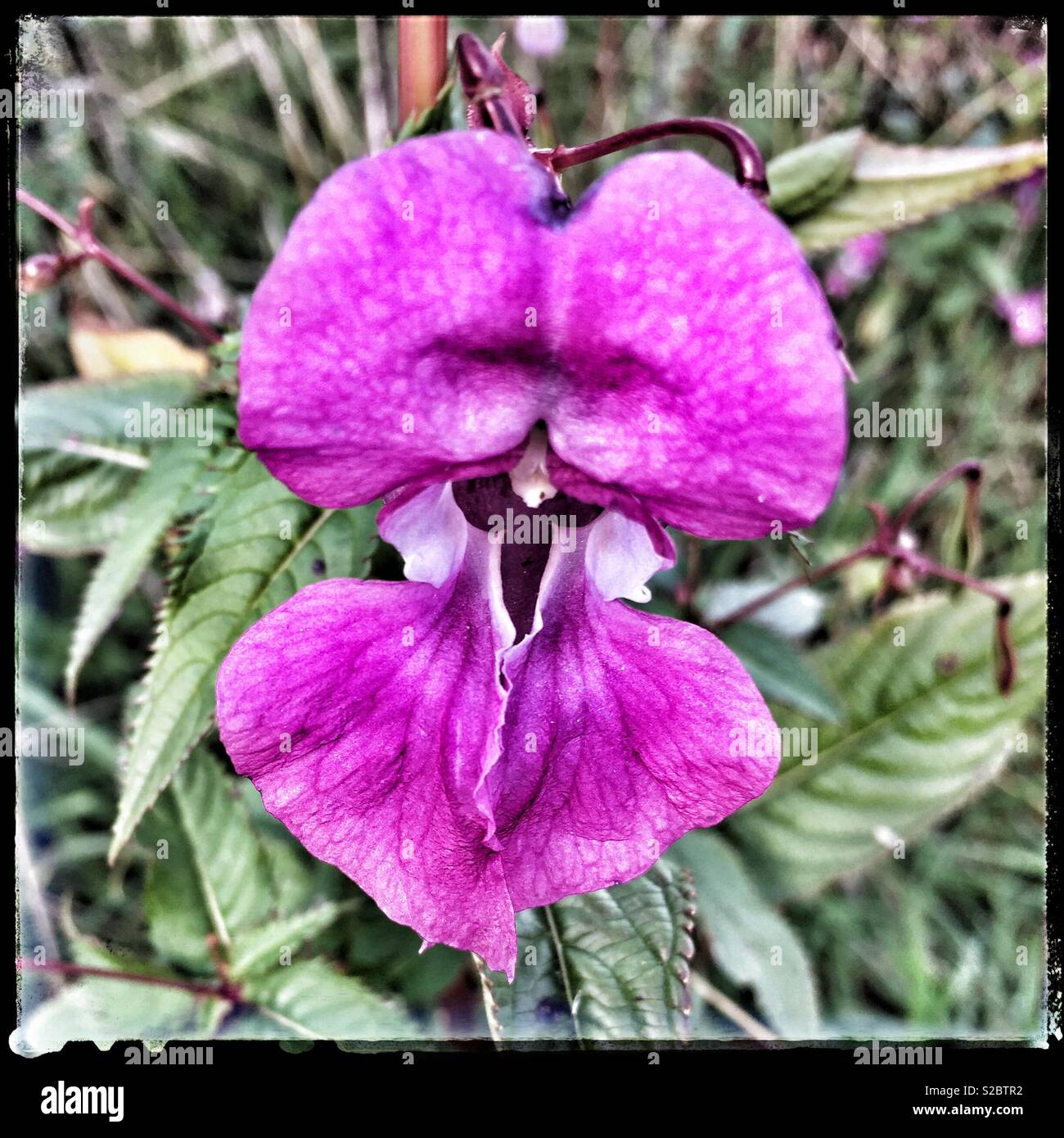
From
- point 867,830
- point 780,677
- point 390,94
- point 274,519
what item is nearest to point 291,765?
point 274,519

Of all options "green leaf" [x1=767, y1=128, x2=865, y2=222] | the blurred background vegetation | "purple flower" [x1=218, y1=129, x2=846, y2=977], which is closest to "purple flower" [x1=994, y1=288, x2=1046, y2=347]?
the blurred background vegetation

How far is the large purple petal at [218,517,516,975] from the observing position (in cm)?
80

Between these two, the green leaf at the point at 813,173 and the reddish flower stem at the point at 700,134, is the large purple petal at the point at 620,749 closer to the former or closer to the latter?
the reddish flower stem at the point at 700,134

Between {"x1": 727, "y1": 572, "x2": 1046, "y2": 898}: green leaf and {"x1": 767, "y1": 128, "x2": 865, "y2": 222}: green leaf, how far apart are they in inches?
25.3

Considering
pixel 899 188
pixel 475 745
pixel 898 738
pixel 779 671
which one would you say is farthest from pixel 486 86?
pixel 898 738

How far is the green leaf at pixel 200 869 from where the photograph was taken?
1.29 metres

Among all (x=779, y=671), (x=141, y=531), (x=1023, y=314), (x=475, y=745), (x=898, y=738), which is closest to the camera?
(x=475, y=745)

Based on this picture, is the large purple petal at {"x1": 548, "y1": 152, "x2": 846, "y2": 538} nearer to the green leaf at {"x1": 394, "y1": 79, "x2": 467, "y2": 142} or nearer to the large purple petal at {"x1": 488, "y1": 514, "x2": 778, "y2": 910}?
the large purple petal at {"x1": 488, "y1": 514, "x2": 778, "y2": 910}

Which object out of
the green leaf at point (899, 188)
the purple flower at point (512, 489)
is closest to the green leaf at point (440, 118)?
the purple flower at point (512, 489)

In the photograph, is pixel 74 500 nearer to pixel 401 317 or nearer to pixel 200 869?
pixel 200 869

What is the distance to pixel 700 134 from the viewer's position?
0.82 metres

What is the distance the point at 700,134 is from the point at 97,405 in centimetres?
93

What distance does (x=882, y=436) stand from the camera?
209 centimetres
